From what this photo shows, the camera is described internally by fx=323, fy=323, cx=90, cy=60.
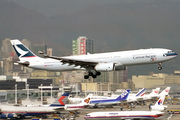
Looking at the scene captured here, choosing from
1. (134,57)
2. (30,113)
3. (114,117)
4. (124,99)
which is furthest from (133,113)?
(124,99)

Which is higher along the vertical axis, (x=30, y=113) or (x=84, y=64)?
(x=84, y=64)

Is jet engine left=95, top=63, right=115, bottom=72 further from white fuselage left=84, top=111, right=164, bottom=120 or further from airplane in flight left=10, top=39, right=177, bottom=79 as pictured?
white fuselage left=84, top=111, right=164, bottom=120

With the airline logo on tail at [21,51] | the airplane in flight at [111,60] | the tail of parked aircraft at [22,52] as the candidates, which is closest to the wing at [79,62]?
the airplane in flight at [111,60]

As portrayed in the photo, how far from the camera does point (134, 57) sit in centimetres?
5956

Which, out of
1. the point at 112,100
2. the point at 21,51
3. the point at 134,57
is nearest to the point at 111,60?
the point at 134,57

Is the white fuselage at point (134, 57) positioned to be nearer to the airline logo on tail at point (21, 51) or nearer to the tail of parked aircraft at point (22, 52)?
the tail of parked aircraft at point (22, 52)

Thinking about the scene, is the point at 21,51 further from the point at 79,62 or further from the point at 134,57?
the point at 134,57

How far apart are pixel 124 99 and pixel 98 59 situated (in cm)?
4252

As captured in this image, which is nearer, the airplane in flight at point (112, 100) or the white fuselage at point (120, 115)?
the white fuselage at point (120, 115)

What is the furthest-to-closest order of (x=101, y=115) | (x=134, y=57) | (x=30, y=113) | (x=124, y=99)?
1. (x=124, y=99)
2. (x=30, y=113)
3. (x=101, y=115)
4. (x=134, y=57)

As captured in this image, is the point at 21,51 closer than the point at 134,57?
No

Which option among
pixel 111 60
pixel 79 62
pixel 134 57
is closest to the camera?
pixel 134 57

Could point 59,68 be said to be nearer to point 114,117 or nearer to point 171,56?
point 114,117

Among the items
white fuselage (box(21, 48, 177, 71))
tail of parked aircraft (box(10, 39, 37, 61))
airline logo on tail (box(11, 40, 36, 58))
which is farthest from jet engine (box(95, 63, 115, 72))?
airline logo on tail (box(11, 40, 36, 58))
